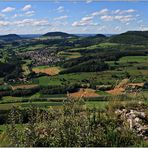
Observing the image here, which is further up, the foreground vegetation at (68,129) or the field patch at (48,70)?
the foreground vegetation at (68,129)

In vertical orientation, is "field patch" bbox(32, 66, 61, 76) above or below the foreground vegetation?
below

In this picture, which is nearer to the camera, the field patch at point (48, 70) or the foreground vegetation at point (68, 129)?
the foreground vegetation at point (68, 129)

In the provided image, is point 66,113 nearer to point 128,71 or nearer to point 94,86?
point 94,86

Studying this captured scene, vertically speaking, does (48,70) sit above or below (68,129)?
below

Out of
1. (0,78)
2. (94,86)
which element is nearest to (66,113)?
(94,86)

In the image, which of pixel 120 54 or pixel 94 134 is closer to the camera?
pixel 94 134

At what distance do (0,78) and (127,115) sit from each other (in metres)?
117

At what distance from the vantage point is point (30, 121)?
7.15 m

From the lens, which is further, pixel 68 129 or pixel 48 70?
pixel 48 70

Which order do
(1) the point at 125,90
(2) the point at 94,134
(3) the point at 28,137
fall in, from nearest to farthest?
(3) the point at 28,137
(2) the point at 94,134
(1) the point at 125,90

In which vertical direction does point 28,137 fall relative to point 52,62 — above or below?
above

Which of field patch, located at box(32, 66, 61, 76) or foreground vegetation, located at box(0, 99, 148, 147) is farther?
field patch, located at box(32, 66, 61, 76)

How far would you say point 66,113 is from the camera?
785 centimetres

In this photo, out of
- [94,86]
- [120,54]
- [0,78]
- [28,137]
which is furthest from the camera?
[120,54]
